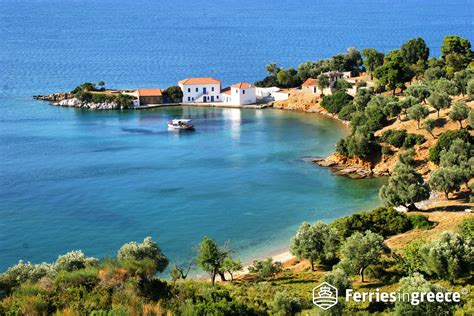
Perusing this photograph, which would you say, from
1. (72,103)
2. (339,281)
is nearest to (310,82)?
(72,103)

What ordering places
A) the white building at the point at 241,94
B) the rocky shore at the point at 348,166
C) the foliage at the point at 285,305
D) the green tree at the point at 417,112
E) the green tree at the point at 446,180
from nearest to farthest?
the foliage at the point at 285,305
the green tree at the point at 446,180
the rocky shore at the point at 348,166
the green tree at the point at 417,112
the white building at the point at 241,94

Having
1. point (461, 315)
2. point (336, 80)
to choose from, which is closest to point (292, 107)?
point (336, 80)

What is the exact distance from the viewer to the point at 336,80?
7725 cm

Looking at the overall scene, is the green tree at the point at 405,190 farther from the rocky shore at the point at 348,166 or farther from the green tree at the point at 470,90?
the green tree at the point at 470,90

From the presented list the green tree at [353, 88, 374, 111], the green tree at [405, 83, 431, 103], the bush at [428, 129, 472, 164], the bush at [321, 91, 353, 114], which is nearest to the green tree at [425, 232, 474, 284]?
the bush at [428, 129, 472, 164]

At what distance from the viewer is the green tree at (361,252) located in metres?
27.4

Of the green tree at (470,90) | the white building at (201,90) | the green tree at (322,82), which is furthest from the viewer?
the white building at (201,90)

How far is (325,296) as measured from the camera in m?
22.6

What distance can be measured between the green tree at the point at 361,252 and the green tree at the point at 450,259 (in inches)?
94.8

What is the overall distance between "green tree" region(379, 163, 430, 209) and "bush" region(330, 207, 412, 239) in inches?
109

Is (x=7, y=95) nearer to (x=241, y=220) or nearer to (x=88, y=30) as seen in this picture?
(x=241, y=220)

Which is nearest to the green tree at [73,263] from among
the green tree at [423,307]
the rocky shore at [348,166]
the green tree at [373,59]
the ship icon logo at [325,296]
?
the ship icon logo at [325,296]

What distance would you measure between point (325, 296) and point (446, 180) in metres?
19.7

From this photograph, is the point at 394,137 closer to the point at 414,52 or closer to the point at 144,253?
the point at 144,253
